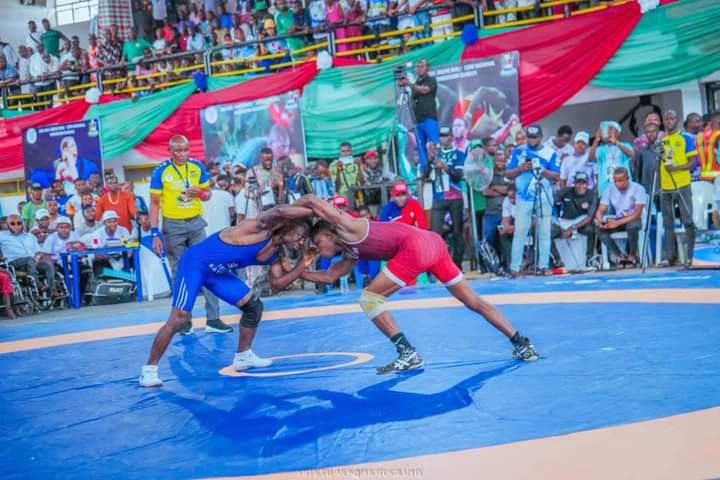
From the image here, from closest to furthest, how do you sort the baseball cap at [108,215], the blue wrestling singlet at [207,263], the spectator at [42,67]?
the blue wrestling singlet at [207,263]
the baseball cap at [108,215]
the spectator at [42,67]

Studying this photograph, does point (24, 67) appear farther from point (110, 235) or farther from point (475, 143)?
point (475, 143)

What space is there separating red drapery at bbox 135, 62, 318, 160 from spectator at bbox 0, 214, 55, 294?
3.69 meters

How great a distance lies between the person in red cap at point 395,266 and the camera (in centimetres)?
526

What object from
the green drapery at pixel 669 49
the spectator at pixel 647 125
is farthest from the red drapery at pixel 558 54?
the spectator at pixel 647 125

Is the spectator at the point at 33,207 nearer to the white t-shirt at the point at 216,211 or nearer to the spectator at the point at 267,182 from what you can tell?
the white t-shirt at the point at 216,211

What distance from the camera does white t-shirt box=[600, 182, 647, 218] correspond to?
9961 millimetres

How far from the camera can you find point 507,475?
329cm

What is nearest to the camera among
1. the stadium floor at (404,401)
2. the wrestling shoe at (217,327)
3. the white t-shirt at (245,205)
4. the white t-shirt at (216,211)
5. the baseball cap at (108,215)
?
the stadium floor at (404,401)

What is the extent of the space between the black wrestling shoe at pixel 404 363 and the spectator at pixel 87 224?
808 centimetres

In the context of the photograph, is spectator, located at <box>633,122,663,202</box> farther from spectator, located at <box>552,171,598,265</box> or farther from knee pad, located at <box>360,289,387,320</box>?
knee pad, located at <box>360,289,387,320</box>

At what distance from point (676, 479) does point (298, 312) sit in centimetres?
613

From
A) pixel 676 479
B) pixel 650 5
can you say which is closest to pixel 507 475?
pixel 676 479

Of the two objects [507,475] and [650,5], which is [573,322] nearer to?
[507,475]

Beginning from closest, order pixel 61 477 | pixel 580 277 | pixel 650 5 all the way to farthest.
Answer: pixel 61 477, pixel 580 277, pixel 650 5
